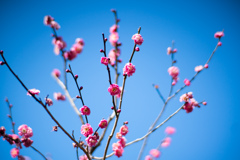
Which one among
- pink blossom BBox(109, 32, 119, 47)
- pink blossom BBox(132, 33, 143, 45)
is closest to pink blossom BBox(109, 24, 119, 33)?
pink blossom BBox(109, 32, 119, 47)

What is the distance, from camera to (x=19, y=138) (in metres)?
2.13

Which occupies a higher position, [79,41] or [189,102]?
[79,41]

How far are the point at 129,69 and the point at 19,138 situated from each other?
186 centimetres

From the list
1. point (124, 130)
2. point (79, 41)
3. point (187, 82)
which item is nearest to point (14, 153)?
point (124, 130)

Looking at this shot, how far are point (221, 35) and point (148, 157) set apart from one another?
12.1ft

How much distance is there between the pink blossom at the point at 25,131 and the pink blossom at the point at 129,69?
184 cm

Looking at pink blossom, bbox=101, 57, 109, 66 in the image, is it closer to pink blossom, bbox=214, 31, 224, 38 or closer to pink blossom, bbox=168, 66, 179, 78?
pink blossom, bbox=168, 66, 179, 78

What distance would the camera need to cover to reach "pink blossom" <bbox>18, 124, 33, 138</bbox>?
7.89 ft

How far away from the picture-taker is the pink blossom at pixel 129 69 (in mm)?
2221

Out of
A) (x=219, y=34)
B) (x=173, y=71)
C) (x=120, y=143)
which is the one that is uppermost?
(x=219, y=34)

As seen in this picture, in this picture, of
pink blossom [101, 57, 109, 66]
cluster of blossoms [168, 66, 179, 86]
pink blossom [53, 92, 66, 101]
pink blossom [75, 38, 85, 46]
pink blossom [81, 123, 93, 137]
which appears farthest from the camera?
pink blossom [53, 92, 66, 101]

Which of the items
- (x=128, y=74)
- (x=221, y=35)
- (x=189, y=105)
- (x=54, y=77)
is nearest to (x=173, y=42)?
(x=221, y=35)

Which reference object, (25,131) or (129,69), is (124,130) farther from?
(25,131)

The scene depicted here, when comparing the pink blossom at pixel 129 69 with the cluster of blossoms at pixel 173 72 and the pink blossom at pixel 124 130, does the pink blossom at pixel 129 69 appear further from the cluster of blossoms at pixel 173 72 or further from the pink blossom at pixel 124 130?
the cluster of blossoms at pixel 173 72
